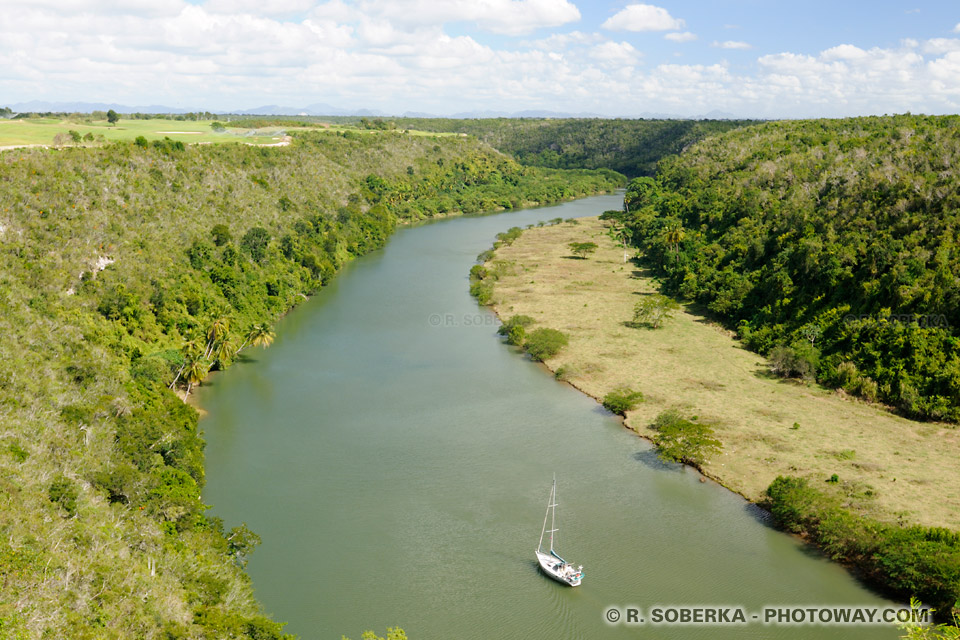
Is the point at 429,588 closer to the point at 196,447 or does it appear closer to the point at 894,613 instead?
the point at 196,447

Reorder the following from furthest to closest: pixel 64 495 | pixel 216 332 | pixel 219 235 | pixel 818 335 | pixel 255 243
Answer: pixel 255 243 < pixel 219 235 < pixel 818 335 < pixel 216 332 < pixel 64 495

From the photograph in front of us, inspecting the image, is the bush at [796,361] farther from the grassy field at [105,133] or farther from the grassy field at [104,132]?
the grassy field at [104,132]

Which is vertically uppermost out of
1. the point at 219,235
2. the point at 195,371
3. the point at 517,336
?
the point at 219,235

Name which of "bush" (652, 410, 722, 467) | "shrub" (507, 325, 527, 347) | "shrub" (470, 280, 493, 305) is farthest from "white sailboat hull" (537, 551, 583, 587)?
"shrub" (470, 280, 493, 305)

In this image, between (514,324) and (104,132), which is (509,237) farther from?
(104,132)

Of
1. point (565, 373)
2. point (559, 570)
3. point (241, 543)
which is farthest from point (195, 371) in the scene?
point (559, 570)

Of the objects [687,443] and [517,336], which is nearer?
[687,443]
